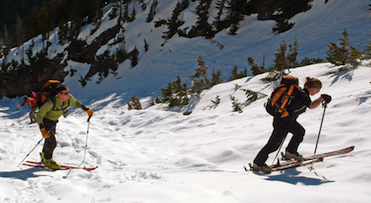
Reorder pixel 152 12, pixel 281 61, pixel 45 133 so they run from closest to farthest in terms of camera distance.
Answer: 1. pixel 45 133
2. pixel 281 61
3. pixel 152 12

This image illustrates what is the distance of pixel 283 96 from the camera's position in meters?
3.01

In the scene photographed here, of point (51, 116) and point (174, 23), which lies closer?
point (51, 116)

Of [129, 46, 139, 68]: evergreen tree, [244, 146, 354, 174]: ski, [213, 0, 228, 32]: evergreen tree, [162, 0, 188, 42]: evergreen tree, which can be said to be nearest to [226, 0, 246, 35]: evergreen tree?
[213, 0, 228, 32]: evergreen tree

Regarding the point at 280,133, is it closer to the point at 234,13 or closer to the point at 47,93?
the point at 47,93

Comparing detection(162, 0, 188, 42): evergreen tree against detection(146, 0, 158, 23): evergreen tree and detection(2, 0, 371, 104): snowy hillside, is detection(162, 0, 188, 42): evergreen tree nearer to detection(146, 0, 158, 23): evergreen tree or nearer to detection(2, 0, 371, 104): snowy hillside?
detection(2, 0, 371, 104): snowy hillside

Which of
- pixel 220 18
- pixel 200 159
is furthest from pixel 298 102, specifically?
pixel 220 18

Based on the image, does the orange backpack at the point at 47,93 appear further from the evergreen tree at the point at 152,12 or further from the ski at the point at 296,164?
the evergreen tree at the point at 152,12

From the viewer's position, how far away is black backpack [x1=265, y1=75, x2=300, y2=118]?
2.99 meters

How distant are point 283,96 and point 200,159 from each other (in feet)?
6.27

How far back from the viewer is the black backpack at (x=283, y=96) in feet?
9.80

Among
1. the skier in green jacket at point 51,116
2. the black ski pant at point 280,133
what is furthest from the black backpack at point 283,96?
the skier in green jacket at point 51,116

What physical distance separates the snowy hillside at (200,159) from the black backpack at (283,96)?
390 mm

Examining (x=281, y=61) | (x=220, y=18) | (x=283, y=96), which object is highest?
(x=220, y=18)

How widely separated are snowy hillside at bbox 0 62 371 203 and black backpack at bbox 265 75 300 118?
39 centimetres
